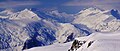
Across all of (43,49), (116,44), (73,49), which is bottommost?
(43,49)

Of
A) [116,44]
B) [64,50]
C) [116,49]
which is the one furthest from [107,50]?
[64,50]

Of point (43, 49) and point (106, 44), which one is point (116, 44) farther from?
point (43, 49)

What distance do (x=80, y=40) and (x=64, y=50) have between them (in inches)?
1910

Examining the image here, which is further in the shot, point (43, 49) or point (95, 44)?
point (43, 49)

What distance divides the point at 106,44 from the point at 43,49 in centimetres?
7256

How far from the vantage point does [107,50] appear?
86.4m

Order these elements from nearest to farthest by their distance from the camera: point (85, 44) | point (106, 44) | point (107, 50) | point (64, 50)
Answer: point (107, 50) < point (106, 44) < point (85, 44) < point (64, 50)

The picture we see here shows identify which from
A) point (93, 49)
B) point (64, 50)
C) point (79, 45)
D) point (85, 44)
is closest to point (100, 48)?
point (93, 49)

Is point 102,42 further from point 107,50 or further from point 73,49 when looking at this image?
point 73,49

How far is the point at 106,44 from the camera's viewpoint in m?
92.3

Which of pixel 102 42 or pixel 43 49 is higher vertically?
pixel 102 42

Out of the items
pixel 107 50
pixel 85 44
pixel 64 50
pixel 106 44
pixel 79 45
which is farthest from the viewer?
pixel 64 50

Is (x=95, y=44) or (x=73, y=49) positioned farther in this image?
(x=73, y=49)

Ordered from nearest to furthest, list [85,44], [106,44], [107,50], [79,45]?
[107,50]
[106,44]
[85,44]
[79,45]
